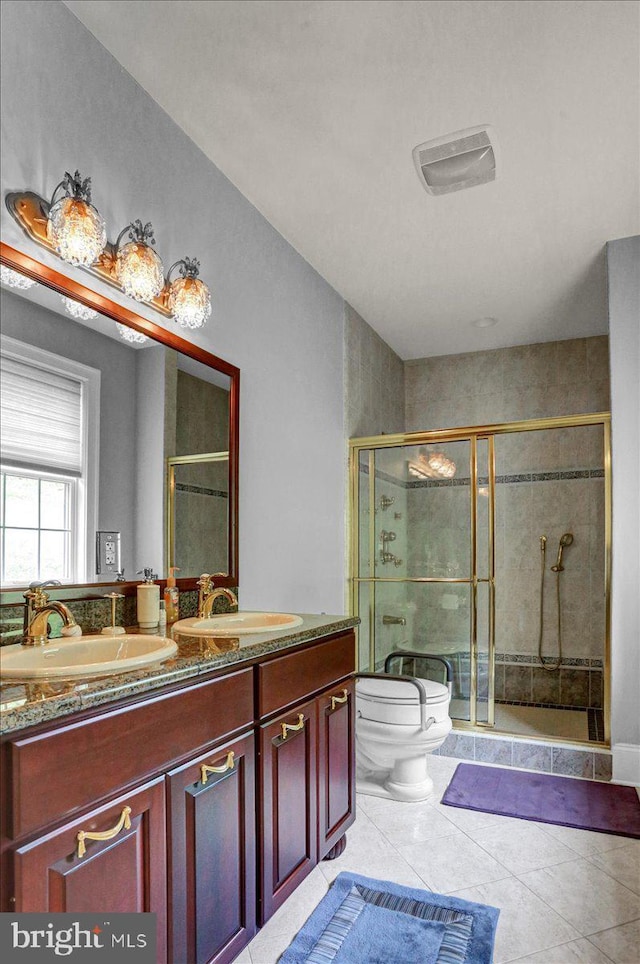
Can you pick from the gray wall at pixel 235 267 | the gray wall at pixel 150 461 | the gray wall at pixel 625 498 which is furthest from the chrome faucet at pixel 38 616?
the gray wall at pixel 625 498

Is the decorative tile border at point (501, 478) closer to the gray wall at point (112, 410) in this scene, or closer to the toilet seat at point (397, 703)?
the toilet seat at point (397, 703)

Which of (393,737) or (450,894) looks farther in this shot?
(393,737)

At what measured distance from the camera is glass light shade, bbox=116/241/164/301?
6.24 feet

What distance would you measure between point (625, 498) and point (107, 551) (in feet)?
7.75

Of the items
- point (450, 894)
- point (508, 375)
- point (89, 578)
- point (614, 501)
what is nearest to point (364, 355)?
point (508, 375)

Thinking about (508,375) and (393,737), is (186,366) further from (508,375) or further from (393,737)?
(508,375)

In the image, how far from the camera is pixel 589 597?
3.99 metres

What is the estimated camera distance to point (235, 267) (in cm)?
259

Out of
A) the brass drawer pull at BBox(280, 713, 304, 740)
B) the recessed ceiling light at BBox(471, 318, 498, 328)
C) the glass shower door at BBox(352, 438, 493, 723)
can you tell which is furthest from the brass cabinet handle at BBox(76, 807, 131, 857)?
the recessed ceiling light at BBox(471, 318, 498, 328)

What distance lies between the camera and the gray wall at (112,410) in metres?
1.77

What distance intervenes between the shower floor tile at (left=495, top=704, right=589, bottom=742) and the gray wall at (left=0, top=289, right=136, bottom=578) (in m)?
2.40

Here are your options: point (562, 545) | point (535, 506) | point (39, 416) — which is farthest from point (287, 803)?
point (535, 506)

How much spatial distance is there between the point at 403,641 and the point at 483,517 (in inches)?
32.5

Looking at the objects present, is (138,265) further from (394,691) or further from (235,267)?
(394,691)
